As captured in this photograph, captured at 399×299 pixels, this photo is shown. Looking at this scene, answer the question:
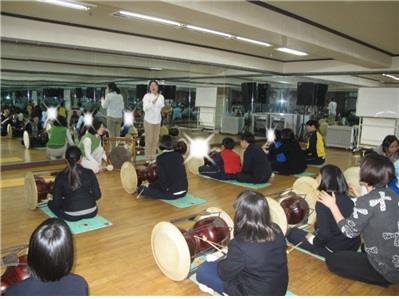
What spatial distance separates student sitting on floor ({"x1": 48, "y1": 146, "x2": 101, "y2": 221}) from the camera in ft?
10.5

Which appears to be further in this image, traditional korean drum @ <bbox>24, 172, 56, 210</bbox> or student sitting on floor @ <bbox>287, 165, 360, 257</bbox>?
traditional korean drum @ <bbox>24, 172, 56, 210</bbox>

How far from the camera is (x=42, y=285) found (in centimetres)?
136

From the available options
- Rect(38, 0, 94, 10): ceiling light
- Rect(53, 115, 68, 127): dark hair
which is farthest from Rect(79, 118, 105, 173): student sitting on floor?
Rect(38, 0, 94, 10): ceiling light

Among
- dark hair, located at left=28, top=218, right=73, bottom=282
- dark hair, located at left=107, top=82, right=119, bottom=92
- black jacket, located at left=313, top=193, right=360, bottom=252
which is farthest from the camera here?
dark hair, located at left=107, top=82, right=119, bottom=92

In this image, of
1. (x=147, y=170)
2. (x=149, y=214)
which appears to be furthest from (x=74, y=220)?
(x=147, y=170)

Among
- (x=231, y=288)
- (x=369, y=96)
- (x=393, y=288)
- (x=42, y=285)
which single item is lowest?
(x=393, y=288)

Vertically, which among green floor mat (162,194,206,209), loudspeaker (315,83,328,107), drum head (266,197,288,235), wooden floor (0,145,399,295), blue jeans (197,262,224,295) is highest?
loudspeaker (315,83,328,107)

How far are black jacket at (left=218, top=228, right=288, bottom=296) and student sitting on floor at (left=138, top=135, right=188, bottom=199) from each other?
2288 mm

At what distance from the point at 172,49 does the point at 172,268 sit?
480cm

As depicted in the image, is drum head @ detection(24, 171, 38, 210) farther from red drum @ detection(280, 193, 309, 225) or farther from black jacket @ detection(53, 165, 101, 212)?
red drum @ detection(280, 193, 309, 225)

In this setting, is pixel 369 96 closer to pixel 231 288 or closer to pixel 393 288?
pixel 393 288

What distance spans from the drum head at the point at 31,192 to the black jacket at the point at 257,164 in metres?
2.98

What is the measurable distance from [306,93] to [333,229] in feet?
24.2

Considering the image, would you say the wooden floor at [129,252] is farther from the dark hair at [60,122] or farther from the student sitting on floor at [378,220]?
the dark hair at [60,122]
